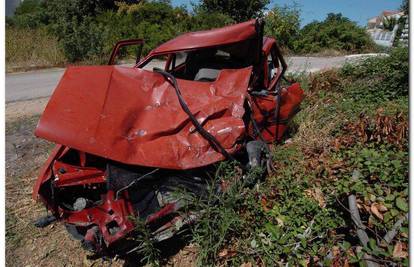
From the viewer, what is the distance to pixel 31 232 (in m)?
3.79

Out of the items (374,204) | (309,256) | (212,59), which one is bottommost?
(309,256)

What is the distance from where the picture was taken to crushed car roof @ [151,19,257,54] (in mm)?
3588

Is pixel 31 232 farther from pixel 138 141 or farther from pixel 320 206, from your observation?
pixel 320 206

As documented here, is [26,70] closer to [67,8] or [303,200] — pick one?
[67,8]

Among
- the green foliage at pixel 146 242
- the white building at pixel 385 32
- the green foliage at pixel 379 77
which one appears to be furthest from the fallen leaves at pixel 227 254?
the white building at pixel 385 32

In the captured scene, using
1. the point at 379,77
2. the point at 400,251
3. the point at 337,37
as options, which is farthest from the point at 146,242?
the point at 337,37

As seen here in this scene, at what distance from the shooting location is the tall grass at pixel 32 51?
16531mm

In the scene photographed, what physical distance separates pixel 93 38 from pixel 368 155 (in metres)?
15.0

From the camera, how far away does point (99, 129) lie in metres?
2.94

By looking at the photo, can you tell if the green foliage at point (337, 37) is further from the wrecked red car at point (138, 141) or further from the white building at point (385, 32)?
the wrecked red car at point (138, 141)

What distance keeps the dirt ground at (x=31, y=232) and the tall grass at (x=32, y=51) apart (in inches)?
467

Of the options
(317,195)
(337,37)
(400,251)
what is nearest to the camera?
(400,251)

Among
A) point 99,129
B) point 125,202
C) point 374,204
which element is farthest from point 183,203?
point 374,204

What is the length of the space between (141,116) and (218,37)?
1118 mm
